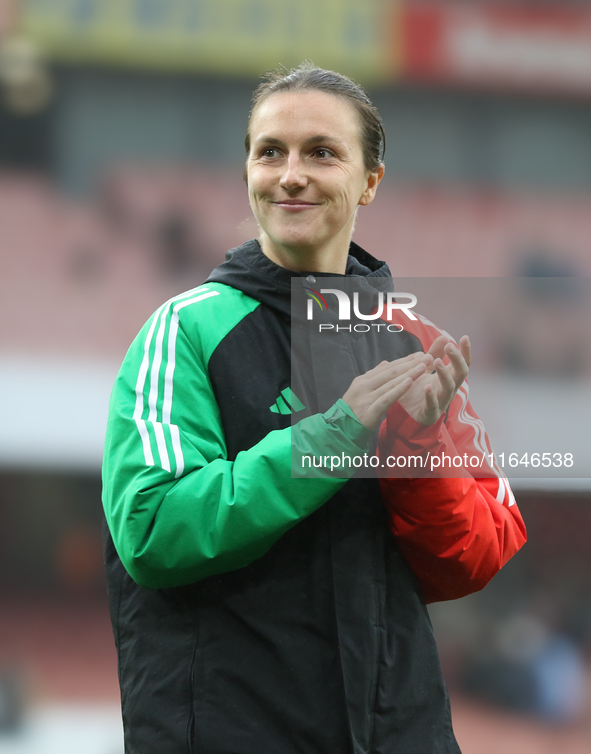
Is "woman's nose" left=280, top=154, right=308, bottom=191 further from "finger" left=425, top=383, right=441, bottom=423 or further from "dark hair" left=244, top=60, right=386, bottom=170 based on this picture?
"finger" left=425, top=383, right=441, bottom=423

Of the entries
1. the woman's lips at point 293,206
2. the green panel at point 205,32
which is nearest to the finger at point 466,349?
the woman's lips at point 293,206

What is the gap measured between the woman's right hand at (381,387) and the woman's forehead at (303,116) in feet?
0.85

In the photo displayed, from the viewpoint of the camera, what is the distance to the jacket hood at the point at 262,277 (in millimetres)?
833

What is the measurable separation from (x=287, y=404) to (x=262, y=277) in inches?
5.5

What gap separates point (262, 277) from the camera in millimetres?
841

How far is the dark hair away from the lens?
85cm

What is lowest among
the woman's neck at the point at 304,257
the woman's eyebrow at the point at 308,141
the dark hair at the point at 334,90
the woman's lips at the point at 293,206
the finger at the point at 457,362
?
the finger at the point at 457,362

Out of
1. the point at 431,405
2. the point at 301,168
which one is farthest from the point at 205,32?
the point at 431,405

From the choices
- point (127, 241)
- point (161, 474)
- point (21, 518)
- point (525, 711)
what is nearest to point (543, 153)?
point (127, 241)

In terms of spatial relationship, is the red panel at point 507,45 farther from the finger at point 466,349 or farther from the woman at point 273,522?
the finger at point 466,349

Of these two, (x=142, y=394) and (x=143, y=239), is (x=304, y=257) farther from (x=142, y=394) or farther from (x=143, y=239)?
(x=143, y=239)

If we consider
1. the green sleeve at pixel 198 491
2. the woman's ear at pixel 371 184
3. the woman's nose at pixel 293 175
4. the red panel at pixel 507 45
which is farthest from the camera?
the red panel at pixel 507 45

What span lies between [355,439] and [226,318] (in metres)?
0.19

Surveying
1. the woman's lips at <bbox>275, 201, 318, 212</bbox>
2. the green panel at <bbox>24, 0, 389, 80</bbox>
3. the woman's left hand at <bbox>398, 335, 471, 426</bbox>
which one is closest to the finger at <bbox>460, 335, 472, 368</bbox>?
the woman's left hand at <bbox>398, 335, 471, 426</bbox>
